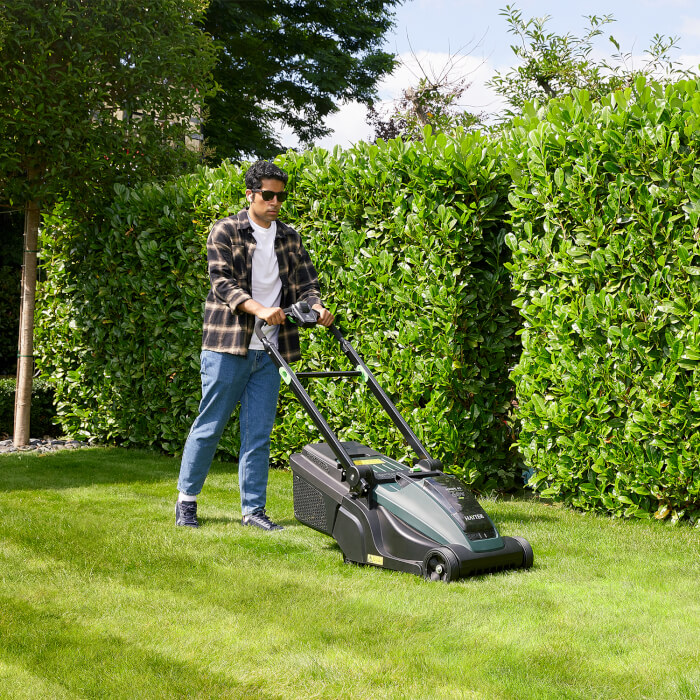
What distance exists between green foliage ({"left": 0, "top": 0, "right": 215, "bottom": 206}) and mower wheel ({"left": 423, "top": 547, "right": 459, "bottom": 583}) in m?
5.50

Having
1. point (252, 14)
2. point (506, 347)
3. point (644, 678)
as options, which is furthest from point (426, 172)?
point (252, 14)

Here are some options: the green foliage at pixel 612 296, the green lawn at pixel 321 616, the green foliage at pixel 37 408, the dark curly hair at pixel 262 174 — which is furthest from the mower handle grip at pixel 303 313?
the green foliage at pixel 37 408

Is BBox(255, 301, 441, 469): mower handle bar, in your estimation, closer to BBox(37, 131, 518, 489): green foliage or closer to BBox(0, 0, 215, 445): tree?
BBox(37, 131, 518, 489): green foliage

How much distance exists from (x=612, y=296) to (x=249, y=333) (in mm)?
2049

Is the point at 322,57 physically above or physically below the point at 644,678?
above

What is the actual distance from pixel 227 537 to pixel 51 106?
4715 millimetres

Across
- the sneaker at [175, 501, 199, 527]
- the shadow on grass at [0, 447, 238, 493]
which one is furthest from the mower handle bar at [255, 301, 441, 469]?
the shadow on grass at [0, 447, 238, 493]

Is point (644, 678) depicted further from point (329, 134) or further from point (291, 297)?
point (329, 134)

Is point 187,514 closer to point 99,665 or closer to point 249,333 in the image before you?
point 249,333

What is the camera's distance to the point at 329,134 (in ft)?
65.5

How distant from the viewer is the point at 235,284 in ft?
14.9

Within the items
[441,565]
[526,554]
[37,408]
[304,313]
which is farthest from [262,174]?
[37,408]

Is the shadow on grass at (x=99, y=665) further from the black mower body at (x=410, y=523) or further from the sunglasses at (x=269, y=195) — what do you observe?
the sunglasses at (x=269, y=195)

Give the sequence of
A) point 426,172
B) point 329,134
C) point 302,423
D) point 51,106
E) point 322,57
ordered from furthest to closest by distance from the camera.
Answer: point 329,134
point 322,57
point 51,106
point 302,423
point 426,172
